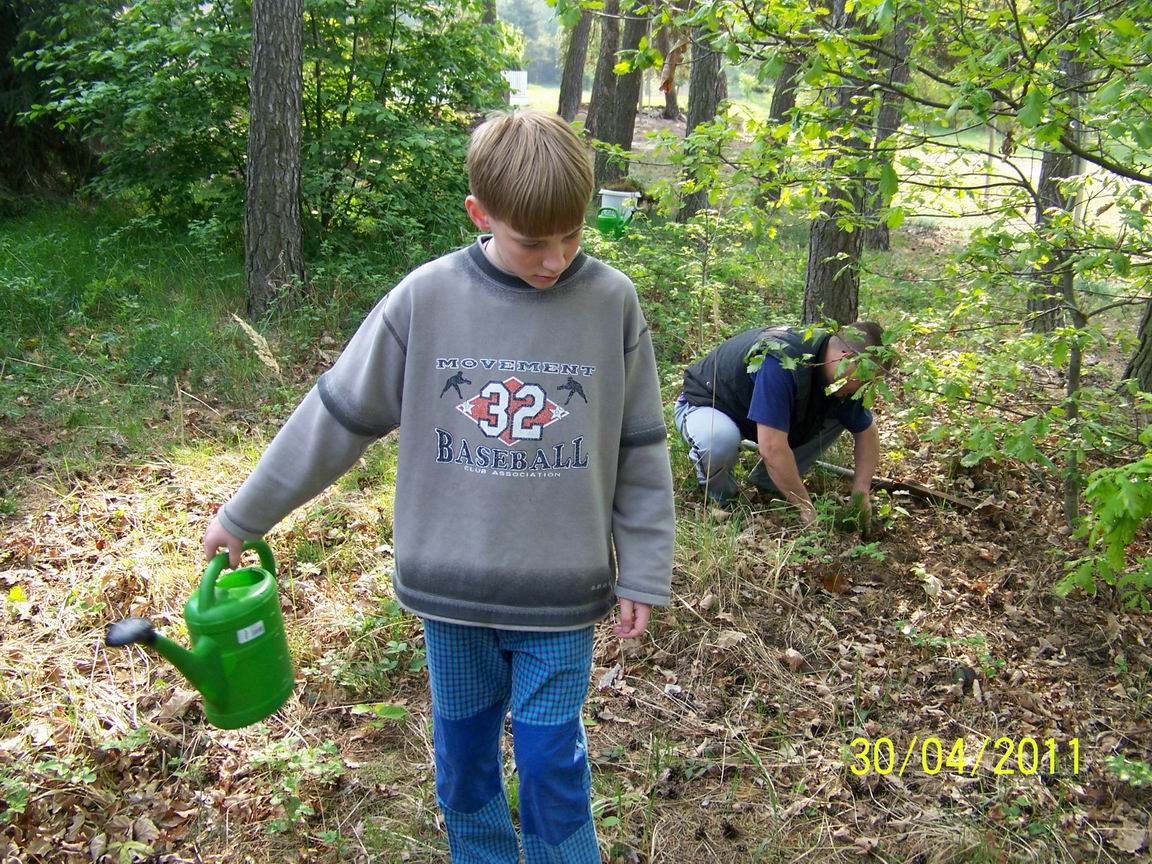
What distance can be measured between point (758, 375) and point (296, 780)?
2570 millimetres

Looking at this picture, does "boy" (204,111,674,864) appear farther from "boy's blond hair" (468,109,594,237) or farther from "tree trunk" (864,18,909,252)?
"tree trunk" (864,18,909,252)

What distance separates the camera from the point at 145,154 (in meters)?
7.22

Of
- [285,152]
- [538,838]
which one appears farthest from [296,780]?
[285,152]

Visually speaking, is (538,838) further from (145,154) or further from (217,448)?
(145,154)

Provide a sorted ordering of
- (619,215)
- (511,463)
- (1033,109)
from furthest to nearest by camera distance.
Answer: (619,215), (1033,109), (511,463)

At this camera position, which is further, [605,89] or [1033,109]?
[605,89]

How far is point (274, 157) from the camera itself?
6.15 meters

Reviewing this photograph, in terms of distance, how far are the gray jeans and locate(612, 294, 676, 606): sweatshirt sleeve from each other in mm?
2169

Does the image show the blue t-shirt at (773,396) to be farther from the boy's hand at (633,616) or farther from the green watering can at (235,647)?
the green watering can at (235,647)

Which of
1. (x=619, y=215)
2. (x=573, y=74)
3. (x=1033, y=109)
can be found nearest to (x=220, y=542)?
(x=1033, y=109)

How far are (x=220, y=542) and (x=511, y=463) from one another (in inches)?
27.6

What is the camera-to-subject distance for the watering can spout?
1692 millimetres

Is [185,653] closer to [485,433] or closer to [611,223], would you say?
[485,433]

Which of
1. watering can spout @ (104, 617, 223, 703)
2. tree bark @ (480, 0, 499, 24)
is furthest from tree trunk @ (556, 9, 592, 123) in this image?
watering can spout @ (104, 617, 223, 703)
